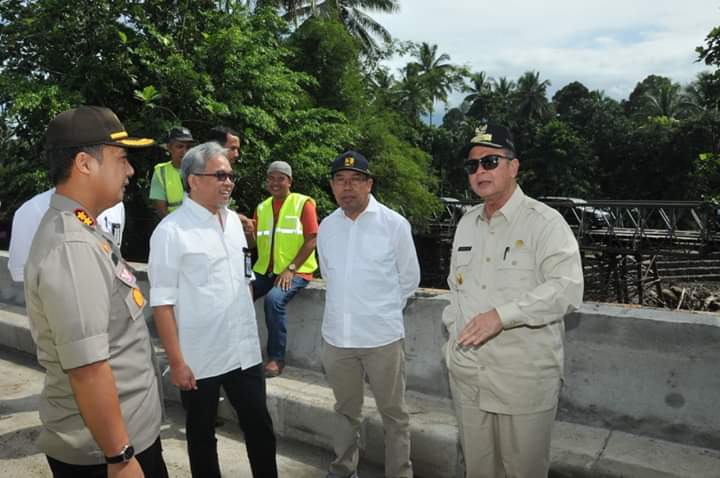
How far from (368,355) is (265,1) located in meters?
16.7

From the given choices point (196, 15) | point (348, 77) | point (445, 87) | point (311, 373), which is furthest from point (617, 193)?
point (311, 373)

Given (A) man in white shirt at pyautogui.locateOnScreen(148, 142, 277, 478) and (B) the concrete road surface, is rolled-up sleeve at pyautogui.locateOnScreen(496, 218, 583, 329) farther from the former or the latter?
(B) the concrete road surface

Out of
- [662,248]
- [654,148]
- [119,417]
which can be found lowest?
[662,248]

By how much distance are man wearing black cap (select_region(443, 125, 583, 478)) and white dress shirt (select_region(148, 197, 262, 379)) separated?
1135 millimetres

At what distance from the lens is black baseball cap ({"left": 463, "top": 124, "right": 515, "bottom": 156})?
2.48m

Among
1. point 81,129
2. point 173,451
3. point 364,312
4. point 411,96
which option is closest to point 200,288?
point 364,312

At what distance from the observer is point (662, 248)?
23781mm

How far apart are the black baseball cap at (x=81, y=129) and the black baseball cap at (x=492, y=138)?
1.53 m

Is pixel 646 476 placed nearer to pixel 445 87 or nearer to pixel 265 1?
pixel 265 1

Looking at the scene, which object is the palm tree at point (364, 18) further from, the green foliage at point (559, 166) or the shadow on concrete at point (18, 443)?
the shadow on concrete at point (18, 443)

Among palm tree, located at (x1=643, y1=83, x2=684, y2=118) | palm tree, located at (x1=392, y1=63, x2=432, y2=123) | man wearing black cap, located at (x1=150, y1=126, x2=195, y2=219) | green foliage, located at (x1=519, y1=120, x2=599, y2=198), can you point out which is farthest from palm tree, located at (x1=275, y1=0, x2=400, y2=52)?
palm tree, located at (x1=643, y1=83, x2=684, y2=118)

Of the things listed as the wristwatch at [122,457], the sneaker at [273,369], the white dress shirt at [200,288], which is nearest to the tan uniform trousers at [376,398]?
the white dress shirt at [200,288]

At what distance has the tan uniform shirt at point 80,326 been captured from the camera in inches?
61.8

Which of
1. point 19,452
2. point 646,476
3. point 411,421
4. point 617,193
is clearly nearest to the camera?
point 646,476
